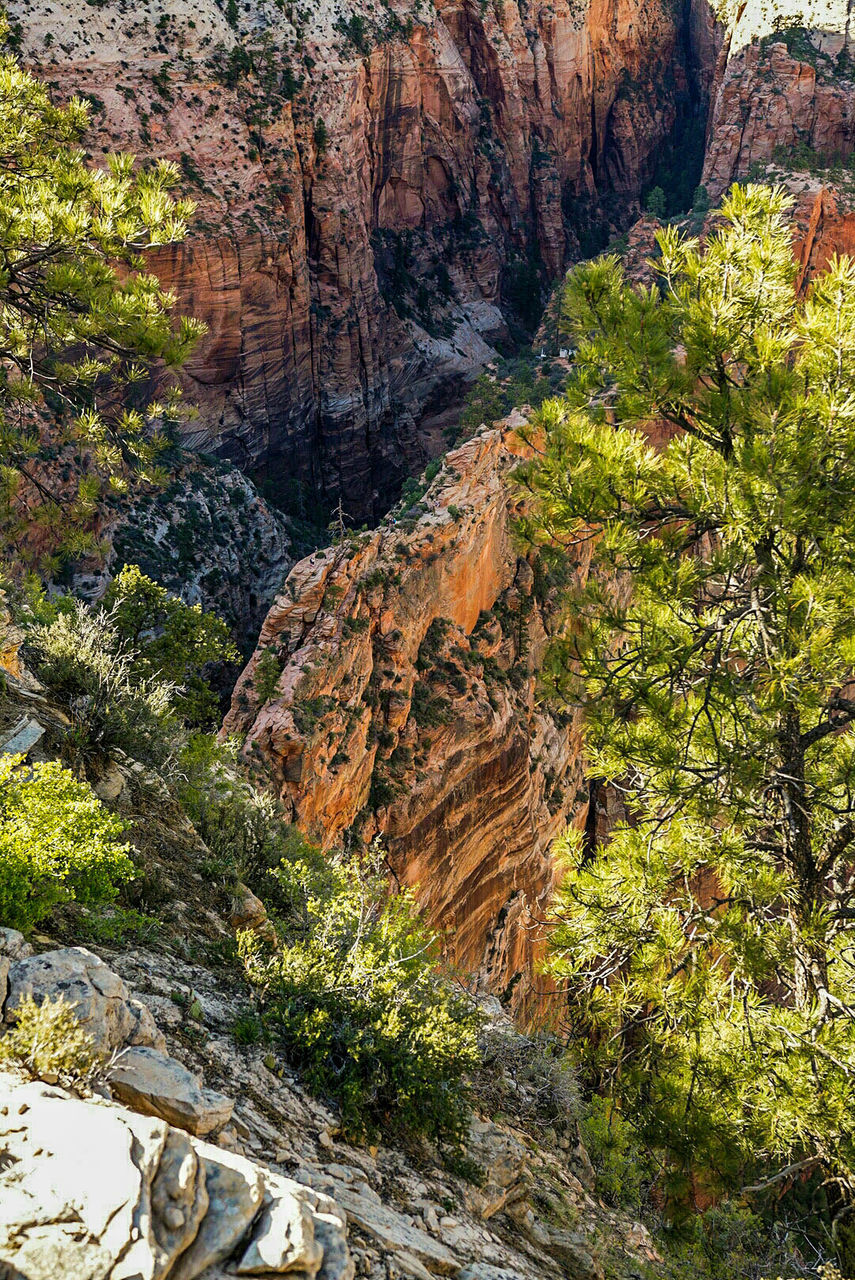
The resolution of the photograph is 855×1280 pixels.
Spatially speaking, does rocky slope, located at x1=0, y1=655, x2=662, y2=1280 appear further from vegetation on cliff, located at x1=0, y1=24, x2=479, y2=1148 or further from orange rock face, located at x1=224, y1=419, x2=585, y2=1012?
orange rock face, located at x1=224, y1=419, x2=585, y2=1012

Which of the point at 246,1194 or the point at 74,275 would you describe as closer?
the point at 246,1194

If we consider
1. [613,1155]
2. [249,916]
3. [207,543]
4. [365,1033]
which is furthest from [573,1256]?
[207,543]

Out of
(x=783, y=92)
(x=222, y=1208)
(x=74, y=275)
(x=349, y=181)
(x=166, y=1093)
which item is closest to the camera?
(x=222, y=1208)

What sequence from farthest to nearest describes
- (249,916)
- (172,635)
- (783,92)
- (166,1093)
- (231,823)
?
(783,92) → (172,635) → (231,823) → (249,916) → (166,1093)

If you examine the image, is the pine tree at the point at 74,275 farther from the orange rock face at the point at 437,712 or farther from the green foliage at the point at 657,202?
the green foliage at the point at 657,202

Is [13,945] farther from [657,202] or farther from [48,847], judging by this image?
[657,202]

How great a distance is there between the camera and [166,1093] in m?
3.34

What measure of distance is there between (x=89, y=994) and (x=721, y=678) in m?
3.59

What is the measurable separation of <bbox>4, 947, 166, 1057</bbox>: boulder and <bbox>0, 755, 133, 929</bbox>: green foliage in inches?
12.5

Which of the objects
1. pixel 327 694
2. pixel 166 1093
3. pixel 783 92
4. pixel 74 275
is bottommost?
pixel 327 694

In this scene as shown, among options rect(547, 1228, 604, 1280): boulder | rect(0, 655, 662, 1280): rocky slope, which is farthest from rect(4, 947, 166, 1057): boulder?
rect(547, 1228, 604, 1280): boulder

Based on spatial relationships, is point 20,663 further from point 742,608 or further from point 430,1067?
point 742,608

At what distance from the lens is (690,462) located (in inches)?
198

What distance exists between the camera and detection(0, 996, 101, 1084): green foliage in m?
2.88
